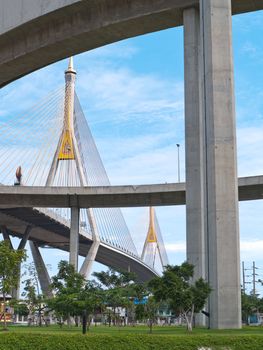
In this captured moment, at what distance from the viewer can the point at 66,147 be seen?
56.3m

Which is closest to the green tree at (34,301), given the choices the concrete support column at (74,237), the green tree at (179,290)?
the concrete support column at (74,237)

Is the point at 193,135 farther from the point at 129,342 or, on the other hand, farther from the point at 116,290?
the point at 116,290

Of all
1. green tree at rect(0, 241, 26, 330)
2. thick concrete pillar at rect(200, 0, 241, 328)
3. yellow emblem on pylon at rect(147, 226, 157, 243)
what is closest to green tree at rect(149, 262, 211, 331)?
thick concrete pillar at rect(200, 0, 241, 328)

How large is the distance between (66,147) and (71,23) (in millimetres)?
35167

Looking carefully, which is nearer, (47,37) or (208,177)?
(208,177)

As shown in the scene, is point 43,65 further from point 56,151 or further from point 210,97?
point 56,151

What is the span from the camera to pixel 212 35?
2062cm

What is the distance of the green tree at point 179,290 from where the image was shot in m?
23.8

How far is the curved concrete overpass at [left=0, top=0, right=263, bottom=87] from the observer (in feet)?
66.8

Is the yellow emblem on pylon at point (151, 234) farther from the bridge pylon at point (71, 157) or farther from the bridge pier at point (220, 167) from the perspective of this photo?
the bridge pier at point (220, 167)

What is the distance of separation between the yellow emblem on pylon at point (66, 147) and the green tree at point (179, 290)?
99.6 ft

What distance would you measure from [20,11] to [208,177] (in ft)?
28.0

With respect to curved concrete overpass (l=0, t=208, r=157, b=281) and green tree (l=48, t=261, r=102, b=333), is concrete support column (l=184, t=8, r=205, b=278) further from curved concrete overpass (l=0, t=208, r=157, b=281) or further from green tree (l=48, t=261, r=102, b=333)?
curved concrete overpass (l=0, t=208, r=157, b=281)

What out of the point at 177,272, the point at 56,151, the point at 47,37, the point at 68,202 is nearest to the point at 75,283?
the point at 68,202
